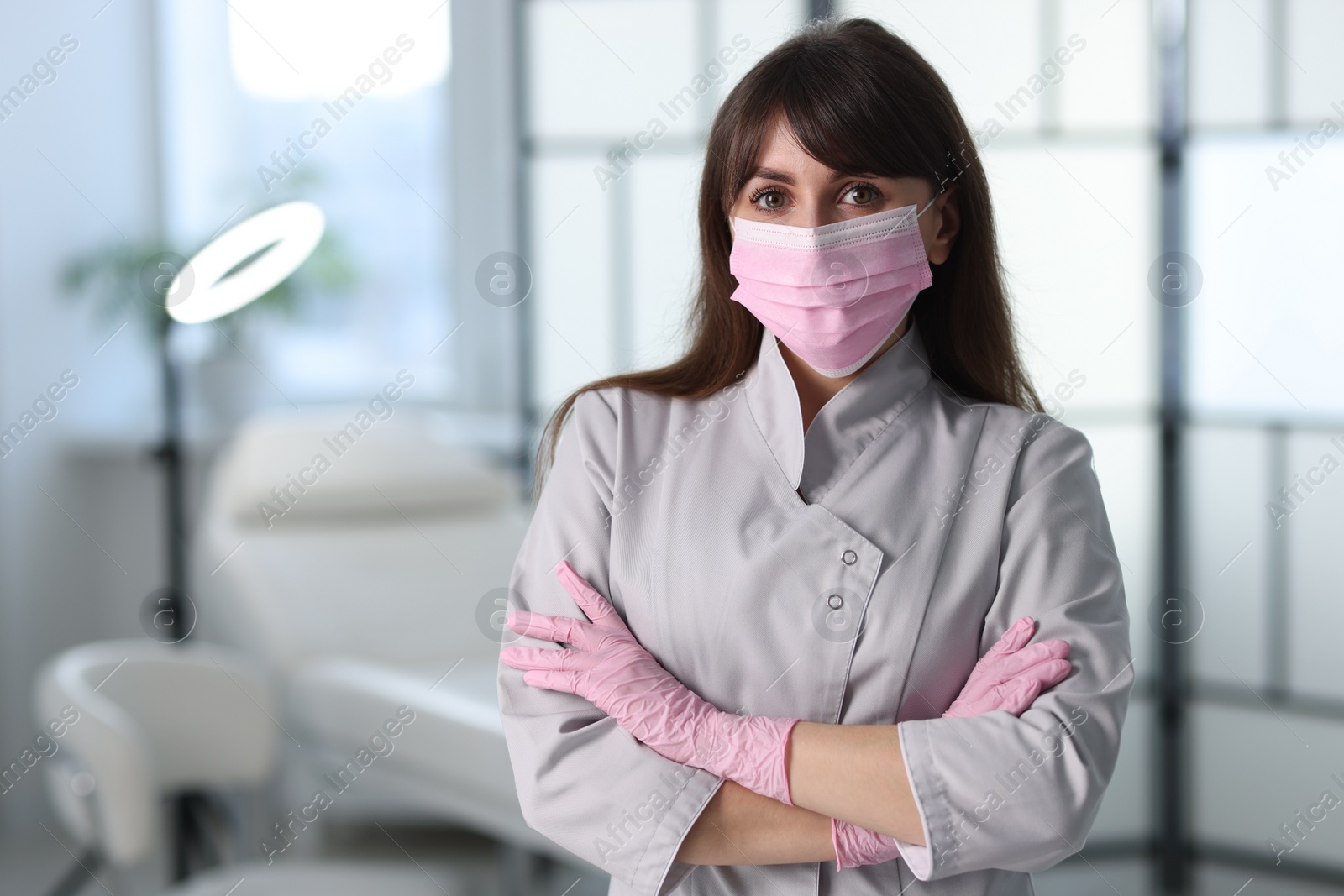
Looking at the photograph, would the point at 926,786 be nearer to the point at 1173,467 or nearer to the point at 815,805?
the point at 815,805

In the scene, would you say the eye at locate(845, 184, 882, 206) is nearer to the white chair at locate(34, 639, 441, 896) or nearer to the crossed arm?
the crossed arm

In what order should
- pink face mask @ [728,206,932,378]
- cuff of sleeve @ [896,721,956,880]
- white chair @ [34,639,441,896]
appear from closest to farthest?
cuff of sleeve @ [896,721,956,880] < pink face mask @ [728,206,932,378] < white chair @ [34,639,441,896]

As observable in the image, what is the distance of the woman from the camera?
85 cm

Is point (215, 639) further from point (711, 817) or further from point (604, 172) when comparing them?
point (711, 817)

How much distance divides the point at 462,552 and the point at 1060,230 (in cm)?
134

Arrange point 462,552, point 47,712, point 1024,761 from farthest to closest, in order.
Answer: point 462,552, point 47,712, point 1024,761

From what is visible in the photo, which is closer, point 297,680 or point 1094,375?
point 297,680

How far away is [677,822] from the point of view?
34.0 inches

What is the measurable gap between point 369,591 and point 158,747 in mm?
449

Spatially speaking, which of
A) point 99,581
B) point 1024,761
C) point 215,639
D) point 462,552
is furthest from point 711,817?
point 99,581

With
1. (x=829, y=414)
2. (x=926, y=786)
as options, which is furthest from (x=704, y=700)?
(x=829, y=414)

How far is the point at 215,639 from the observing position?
191 centimetres

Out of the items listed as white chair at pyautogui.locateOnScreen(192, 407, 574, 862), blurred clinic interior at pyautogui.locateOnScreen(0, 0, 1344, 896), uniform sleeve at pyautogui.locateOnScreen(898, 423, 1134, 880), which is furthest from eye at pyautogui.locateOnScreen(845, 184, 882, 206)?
white chair at pyautogui.locateOnScreen(192, 407, 574, 862)

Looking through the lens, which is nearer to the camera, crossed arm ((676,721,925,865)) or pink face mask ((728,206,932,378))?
crossed arm ((676,721,925,865))
